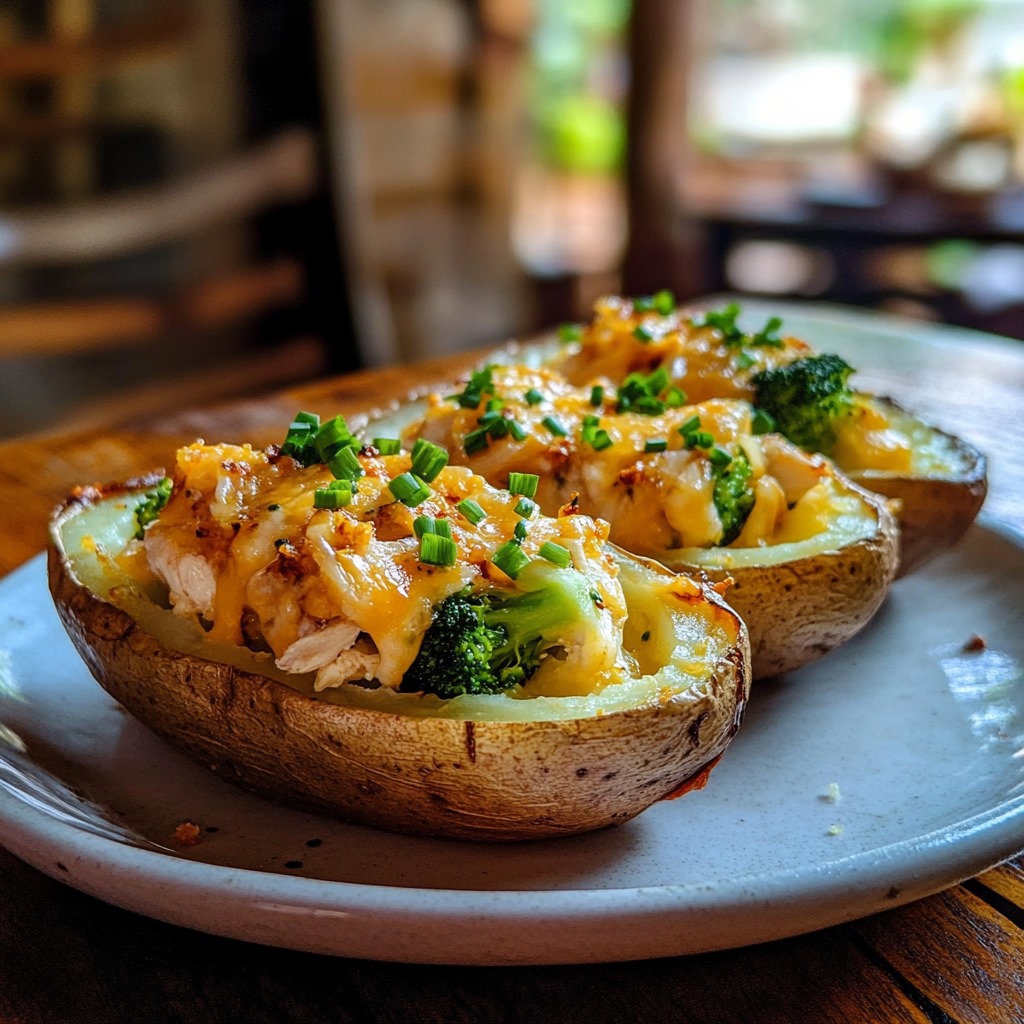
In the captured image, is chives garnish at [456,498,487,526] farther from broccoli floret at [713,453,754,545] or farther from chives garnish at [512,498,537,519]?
broccoli floret at [713,453,754,545]

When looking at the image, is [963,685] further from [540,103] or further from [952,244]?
[540,103]

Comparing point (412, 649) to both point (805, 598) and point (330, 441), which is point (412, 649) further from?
point (805, 598)

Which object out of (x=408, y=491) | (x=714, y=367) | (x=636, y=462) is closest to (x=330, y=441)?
(x=408, y=491)

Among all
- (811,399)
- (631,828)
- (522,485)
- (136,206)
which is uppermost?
(522,485)

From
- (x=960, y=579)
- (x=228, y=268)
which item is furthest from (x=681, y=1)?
(x=960, y=579)

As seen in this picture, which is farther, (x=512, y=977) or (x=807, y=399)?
(x=807, y=399)

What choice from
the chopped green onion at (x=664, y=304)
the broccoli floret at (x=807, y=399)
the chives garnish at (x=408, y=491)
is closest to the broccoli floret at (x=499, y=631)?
the chives garnish at (x=408, y=491)


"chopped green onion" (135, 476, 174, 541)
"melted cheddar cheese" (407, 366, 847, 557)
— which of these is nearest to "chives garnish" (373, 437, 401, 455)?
"melted cheddar cheese" (407, 366, 847, 557)
